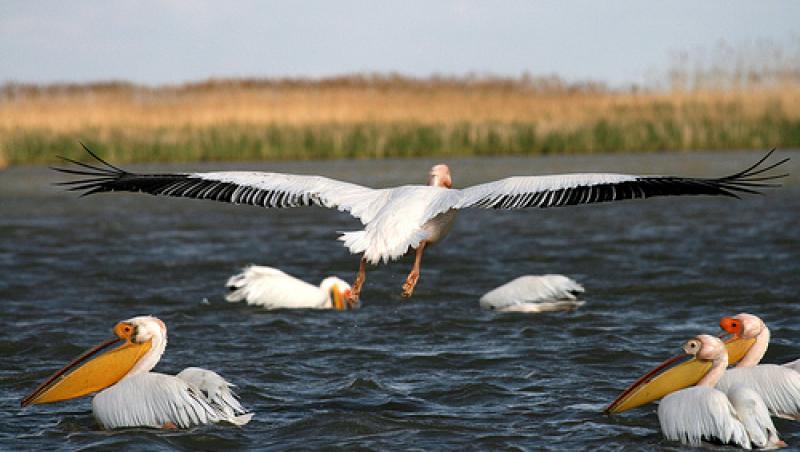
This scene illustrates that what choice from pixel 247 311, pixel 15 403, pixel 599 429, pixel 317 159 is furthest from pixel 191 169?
pixel 599 429

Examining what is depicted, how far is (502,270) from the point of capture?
1155 cm

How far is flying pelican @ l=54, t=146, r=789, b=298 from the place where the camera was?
5.77 meters

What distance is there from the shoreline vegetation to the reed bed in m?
0.02

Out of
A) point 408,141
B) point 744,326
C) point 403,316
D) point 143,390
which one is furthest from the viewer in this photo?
point 408,141

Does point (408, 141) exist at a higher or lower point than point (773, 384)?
higher

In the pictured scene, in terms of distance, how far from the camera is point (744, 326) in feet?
20.7

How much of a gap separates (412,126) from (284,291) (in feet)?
42.9

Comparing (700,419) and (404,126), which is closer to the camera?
(700,419)

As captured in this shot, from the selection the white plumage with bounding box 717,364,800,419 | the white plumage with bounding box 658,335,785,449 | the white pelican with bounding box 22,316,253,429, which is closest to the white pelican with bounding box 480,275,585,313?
the white plumage with bounding box 717,364,800,419

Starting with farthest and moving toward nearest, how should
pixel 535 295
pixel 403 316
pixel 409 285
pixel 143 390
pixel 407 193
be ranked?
pixel 403 316, pixel 535 295, pixel 407 193, pixel 409 285, pixel 143 390

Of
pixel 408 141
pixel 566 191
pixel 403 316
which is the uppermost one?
pixel 566 191

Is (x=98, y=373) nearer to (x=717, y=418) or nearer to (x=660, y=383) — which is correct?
(x=660, y=383)

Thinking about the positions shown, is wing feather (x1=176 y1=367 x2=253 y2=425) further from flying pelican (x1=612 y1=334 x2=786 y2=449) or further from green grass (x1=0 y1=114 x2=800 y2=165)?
green grass (x1=0 y1=114 x2=800 y2=165)

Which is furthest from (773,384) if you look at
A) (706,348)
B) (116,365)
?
(116,365)
